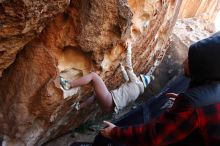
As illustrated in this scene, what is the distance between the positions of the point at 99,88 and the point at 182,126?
1.80 m

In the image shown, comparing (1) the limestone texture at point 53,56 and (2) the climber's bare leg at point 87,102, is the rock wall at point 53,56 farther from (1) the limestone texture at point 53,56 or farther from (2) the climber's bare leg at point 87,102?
(2) the climber's bare leg at point 87,102

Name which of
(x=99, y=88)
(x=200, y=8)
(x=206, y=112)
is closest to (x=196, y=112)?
(x=206, y=112)

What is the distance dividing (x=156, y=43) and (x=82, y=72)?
6.76 ft

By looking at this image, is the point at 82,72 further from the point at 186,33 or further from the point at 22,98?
the point at 186,33

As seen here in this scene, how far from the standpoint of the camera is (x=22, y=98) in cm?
352

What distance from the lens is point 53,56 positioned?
3.36m

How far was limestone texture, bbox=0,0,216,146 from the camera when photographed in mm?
2938

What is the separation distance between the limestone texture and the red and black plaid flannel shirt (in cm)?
109

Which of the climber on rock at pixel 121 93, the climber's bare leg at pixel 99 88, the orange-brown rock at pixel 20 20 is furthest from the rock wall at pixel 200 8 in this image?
the orange-brown rock at pixel 20 20

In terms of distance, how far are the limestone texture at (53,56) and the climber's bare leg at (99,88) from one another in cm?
7

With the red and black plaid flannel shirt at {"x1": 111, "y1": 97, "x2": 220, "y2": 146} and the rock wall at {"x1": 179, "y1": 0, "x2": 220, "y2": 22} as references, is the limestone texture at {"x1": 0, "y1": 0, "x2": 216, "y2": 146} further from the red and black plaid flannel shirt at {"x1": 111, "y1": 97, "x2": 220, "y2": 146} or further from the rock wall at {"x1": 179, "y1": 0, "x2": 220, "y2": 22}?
the rock wall at {"x1": 179, "y1": 0, "x2": 220, "y2": 22}

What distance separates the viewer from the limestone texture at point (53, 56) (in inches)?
116

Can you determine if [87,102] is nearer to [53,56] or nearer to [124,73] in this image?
[124,73]

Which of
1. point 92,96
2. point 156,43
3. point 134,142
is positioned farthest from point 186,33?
point 134,142
